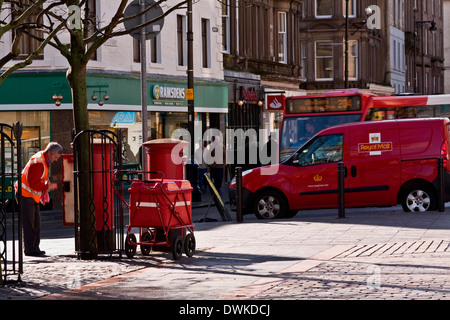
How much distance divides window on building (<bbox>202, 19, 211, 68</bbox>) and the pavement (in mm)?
20468

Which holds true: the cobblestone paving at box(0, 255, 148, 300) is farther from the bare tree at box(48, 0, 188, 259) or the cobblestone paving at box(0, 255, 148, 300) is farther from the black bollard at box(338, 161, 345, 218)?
the black bollard at box(338, 161, 345, 218)

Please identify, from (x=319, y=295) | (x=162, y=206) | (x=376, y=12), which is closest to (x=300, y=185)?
(x=162, y=206)

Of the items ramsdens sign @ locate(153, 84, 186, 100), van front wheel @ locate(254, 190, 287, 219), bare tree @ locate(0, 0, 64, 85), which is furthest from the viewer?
ramsdens sign @ locate(153, 84, 186, 100)

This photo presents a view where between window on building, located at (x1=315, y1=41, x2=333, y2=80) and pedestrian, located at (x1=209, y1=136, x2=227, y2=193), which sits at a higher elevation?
window on building, located at (x1=315, y1=41, x2=333, y2=80)

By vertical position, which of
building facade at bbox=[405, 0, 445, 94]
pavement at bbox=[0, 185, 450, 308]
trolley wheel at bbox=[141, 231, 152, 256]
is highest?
building facade at bbox=[405, 0, 445, 94]

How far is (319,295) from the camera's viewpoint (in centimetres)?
1028

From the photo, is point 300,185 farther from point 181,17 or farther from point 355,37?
point 355,37

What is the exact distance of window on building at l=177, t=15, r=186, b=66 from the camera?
122 ft

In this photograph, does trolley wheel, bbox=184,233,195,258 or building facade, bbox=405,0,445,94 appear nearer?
trolley wheel, bbox=184,233,195,258

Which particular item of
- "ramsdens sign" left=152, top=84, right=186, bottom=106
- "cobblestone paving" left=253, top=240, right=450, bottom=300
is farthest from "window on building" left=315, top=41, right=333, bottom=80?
"cobblestone paving" left=253, top=240, right=450, bottom=300

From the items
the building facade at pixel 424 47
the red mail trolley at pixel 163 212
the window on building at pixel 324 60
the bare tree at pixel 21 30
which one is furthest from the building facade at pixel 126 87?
the building facade at pixel 424 47

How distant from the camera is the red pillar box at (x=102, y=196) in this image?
585 inches

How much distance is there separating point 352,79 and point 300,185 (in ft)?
146
